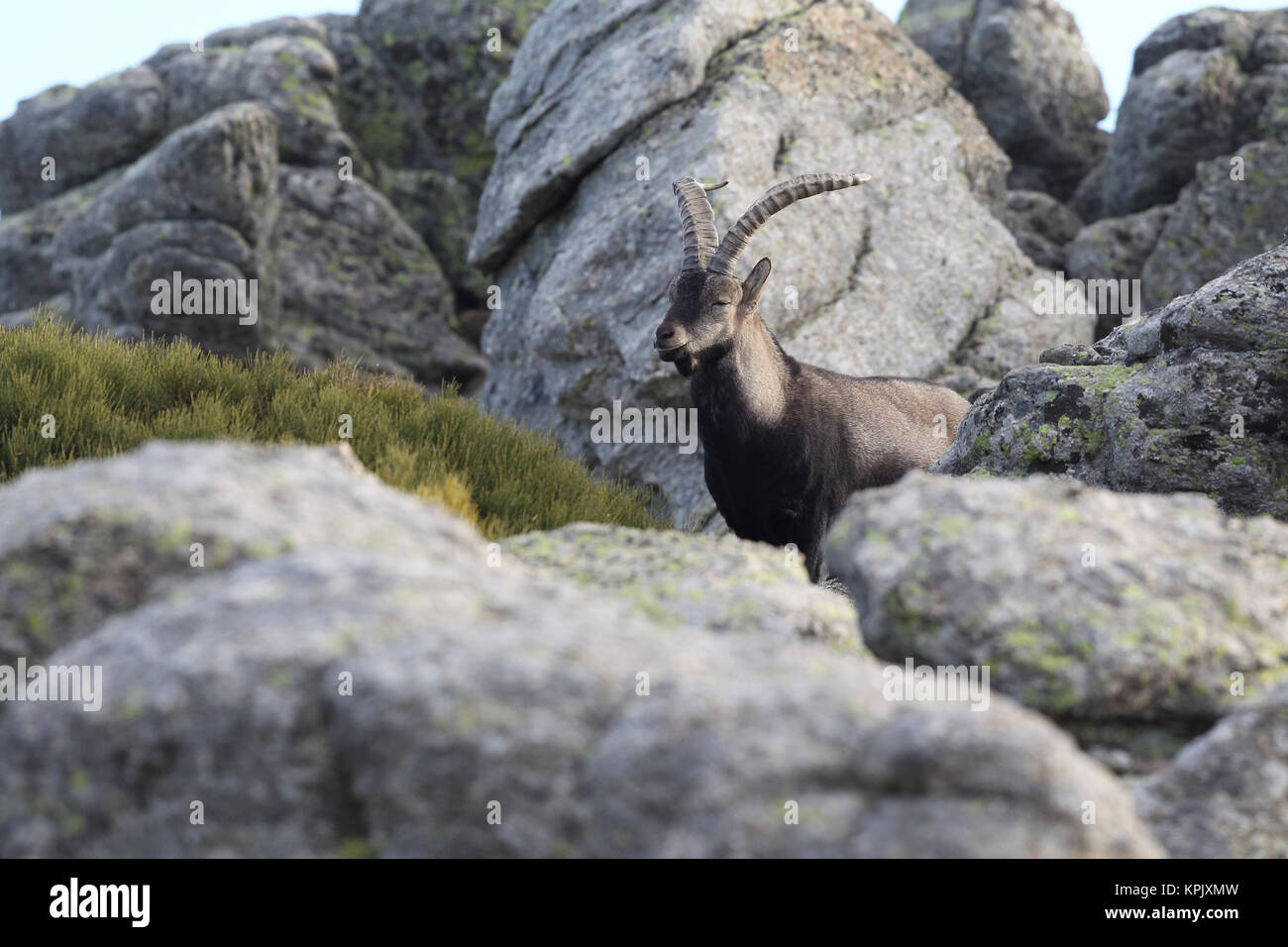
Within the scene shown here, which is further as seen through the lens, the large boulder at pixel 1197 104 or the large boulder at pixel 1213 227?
the large boulder at pixel 1197 104

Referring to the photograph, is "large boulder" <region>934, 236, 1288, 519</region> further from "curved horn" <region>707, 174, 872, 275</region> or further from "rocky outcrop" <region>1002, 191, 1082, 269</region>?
"rocky outcrop" <region>1002, 191, 1082, 269</region>

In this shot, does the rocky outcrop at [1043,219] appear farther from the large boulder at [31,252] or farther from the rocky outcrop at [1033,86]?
the large boulder at [31,252]

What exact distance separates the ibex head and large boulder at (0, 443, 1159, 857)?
6.86 metres

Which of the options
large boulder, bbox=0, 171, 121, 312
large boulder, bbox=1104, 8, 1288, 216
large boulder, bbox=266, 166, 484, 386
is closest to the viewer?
large boulder, bbox=1104, 8, 1288, 216

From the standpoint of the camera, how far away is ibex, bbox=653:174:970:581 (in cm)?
1112

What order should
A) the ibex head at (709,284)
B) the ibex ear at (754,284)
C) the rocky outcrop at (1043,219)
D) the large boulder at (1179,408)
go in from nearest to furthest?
the large boulder at (1179,408) < the ibex head at (709,284) < the ibex ear at (754,284) < the rocky outcrop at (1043,219)

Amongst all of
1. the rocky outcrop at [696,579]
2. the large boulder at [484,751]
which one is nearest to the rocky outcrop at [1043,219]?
the rocky outcrop at [696,579]

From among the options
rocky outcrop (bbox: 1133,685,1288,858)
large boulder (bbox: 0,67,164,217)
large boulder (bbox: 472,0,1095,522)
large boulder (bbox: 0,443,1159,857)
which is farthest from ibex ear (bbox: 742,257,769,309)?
large boulder (bbox: 0,67,164,217)

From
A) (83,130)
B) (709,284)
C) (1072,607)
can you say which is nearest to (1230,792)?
(1072,607)

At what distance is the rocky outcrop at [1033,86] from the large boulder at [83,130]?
1932 centimetres

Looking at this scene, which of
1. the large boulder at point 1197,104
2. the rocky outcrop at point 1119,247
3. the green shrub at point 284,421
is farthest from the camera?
the large boulder at point 1197,104

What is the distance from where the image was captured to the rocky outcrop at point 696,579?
527cm
